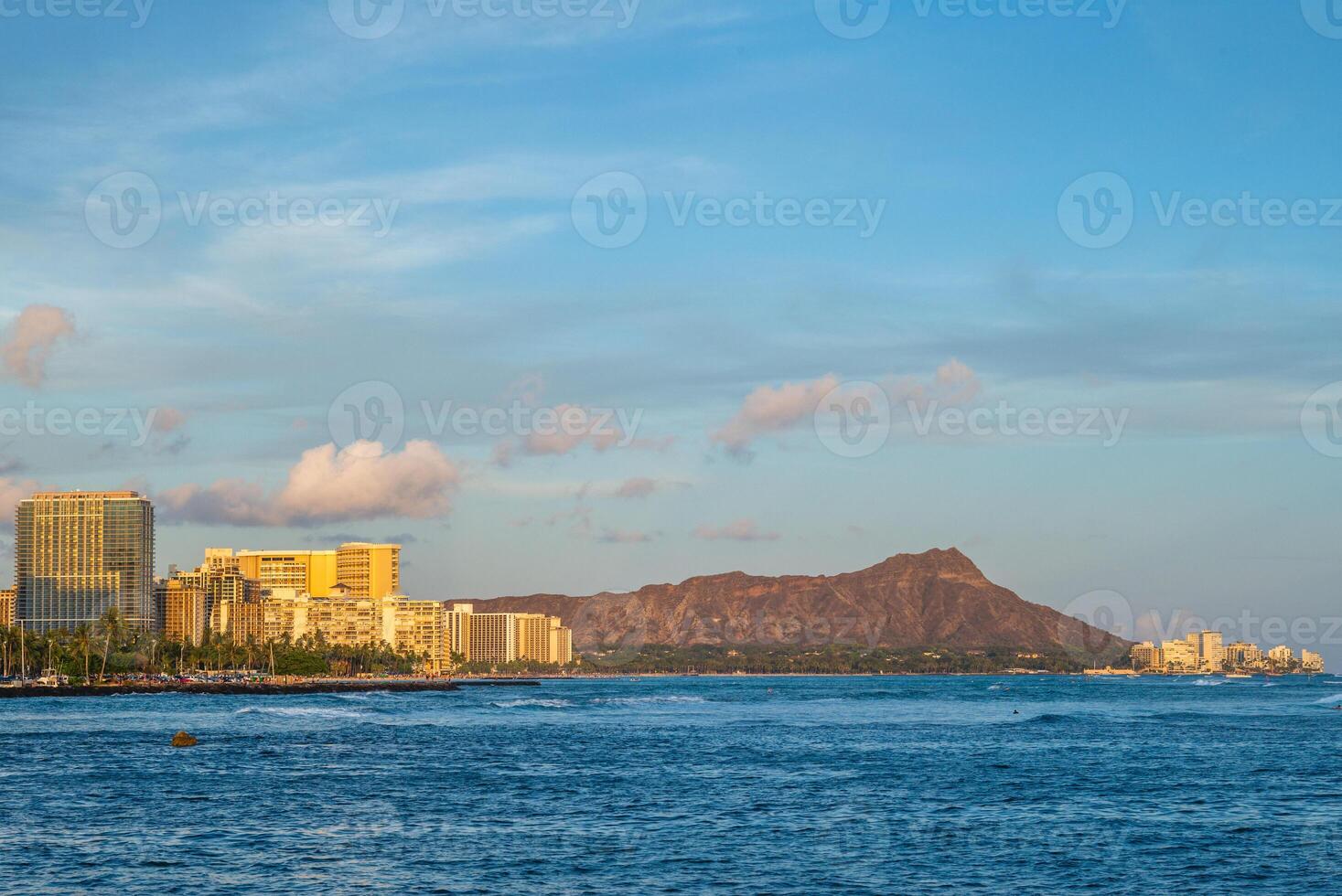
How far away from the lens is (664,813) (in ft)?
210

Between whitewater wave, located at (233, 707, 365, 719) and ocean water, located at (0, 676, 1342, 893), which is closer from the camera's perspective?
ocean water, located at (0, 676, 1342, 893)

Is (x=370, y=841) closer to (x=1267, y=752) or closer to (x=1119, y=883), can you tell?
(x=1119, y=883)

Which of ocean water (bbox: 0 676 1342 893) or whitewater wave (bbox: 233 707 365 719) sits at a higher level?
ocean water (bbox: 0 676 1342 893)

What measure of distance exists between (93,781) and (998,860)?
160 feet

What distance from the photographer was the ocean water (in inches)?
1871

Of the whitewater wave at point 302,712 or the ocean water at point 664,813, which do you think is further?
the whitewater wave at point 302,712

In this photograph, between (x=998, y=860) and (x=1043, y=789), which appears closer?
(x=998, y=860)

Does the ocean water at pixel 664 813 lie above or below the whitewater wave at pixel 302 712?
above

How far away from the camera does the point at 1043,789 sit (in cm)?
7450

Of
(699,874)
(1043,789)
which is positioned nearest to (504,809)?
(699,874)

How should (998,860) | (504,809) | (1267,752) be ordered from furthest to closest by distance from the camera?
(1267,752) < (504,809) < (998,860)

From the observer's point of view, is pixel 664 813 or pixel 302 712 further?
pixel 302 712

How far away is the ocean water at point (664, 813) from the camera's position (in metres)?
47.5

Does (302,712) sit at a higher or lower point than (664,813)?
lower
